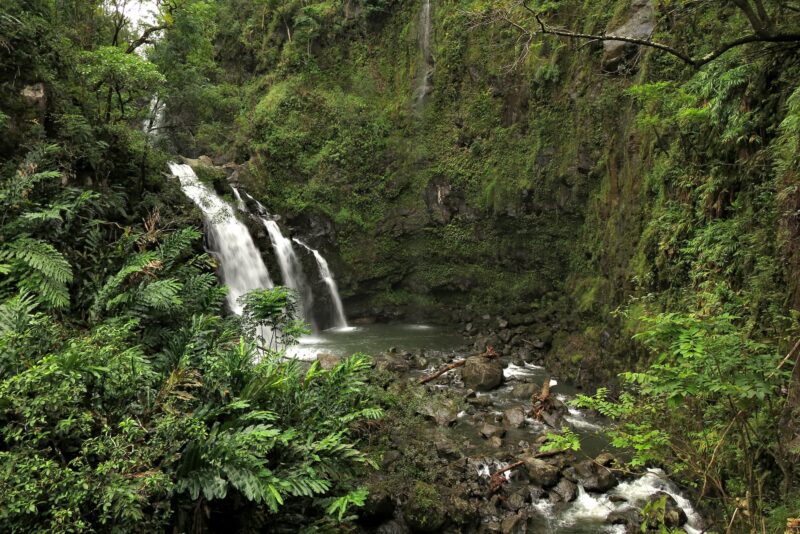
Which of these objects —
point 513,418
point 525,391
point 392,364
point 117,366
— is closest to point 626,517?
point 513,418

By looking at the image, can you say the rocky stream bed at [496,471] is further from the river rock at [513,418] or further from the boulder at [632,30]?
the boulder at [632,30]

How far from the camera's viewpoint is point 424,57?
18469mm

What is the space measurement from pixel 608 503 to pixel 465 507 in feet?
7.70

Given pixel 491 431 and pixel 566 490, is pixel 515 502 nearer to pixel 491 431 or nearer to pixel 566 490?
pixel 566 490

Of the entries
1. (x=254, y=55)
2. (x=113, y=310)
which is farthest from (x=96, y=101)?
(x=254, y=55)

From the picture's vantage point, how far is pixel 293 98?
20.0m

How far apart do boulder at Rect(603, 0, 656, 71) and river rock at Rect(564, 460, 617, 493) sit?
910 centimetres

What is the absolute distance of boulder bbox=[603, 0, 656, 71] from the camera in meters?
10.2

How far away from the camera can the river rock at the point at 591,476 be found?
673 cm

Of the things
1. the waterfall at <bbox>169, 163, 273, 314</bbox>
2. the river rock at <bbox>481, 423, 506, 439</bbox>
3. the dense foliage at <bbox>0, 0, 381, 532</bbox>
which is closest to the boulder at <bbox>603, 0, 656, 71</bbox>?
the river rock at <bbox>481, 423, 506, 439</bbox>

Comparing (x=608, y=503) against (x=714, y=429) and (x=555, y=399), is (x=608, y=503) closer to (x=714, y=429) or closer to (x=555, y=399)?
(x=714, y=429)

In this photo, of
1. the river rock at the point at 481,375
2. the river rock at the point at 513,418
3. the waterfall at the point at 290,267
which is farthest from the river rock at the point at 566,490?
the waterfall at the point at 290,267

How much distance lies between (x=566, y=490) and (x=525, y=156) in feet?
36.8

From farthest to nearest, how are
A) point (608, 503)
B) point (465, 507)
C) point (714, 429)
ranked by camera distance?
point (608, 503)
point (465, 507)
point (714, 429)
